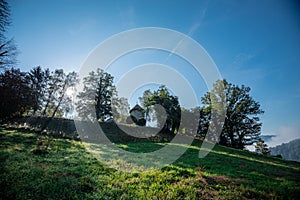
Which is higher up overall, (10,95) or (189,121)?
(189,121)

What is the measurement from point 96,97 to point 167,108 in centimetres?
1873

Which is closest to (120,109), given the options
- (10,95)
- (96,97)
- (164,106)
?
(96,97)

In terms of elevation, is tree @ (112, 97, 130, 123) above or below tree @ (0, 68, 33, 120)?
above

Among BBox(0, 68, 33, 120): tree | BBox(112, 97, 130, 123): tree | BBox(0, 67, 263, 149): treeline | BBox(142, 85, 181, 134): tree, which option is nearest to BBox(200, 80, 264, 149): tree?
BBox(0, 67, 263, 149): treeline

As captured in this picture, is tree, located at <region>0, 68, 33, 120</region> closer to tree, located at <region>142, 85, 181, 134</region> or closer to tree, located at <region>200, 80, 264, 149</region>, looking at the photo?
tree, located at <region>142, 85, 181, 134</region>

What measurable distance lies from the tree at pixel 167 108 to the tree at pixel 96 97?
12014mm

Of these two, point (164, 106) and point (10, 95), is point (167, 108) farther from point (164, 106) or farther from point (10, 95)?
point (10, 95)

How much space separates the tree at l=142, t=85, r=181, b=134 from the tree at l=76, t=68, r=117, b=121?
A: 12014 mm

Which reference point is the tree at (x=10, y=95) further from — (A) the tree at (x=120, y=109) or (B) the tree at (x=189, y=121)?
(B) the tree at (x=189, y=121)

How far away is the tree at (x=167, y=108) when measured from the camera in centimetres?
2763

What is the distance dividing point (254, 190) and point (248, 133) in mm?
29518

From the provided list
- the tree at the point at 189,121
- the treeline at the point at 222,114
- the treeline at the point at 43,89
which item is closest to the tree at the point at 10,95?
the treeline at the point at 43,89

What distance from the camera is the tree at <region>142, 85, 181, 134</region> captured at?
90.6 feet

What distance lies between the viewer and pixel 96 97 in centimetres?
3444
